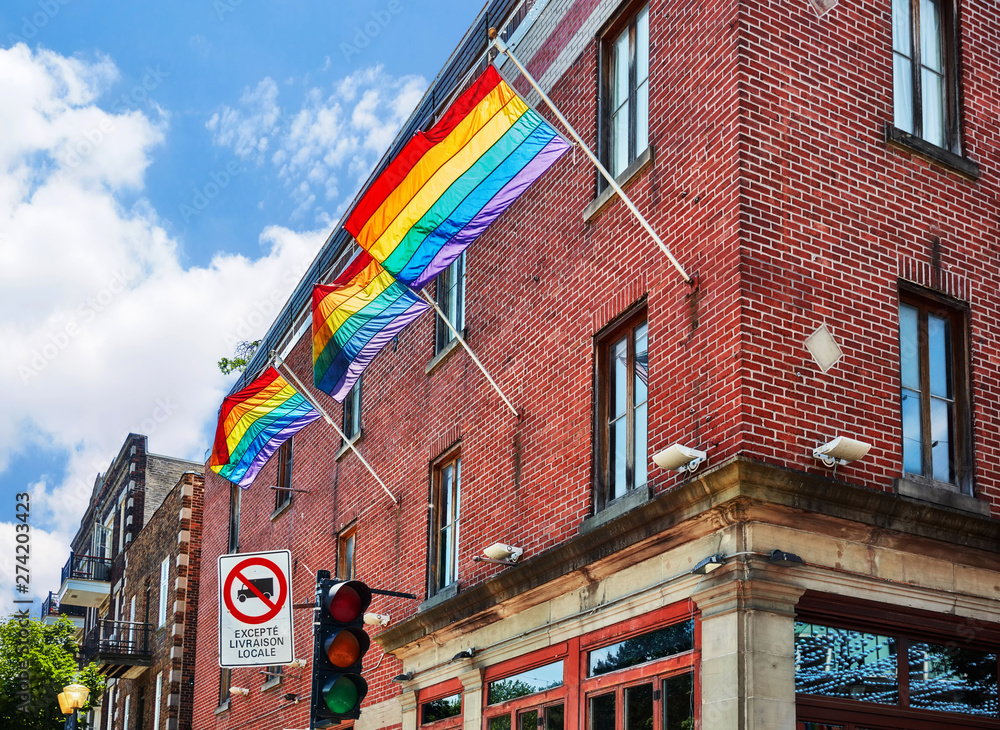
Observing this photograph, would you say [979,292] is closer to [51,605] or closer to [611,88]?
[611,88]

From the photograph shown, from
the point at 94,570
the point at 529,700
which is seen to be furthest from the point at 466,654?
the point at 94,570

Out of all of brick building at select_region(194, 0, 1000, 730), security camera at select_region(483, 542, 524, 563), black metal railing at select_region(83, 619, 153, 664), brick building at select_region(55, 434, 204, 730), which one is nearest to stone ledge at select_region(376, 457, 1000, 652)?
brick building at select_region(194, 0, 1000, 730)

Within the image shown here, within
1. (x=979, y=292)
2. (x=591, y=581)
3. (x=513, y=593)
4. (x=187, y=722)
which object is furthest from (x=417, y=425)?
(x=187, y=722)

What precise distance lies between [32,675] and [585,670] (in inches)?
979

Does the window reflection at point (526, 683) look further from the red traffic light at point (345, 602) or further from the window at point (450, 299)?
the red traffic light at point (345, 602)

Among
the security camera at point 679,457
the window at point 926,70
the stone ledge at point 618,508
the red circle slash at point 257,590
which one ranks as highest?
the window at point 926,70

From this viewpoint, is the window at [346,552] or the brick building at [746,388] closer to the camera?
the brick building at [746,388]

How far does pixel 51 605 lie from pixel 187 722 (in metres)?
23.1

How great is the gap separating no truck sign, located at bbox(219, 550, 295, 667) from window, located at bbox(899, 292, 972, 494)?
6069 mm

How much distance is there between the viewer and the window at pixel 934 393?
39.4 ft

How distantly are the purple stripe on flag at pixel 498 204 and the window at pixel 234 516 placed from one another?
16.6 m

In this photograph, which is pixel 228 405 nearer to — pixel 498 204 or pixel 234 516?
pixel 498 204

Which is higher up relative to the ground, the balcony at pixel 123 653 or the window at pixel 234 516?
the window at pixel 234 516

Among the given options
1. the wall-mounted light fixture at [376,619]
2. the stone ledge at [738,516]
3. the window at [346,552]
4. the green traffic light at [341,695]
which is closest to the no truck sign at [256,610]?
the green traffic light at [341,695]
